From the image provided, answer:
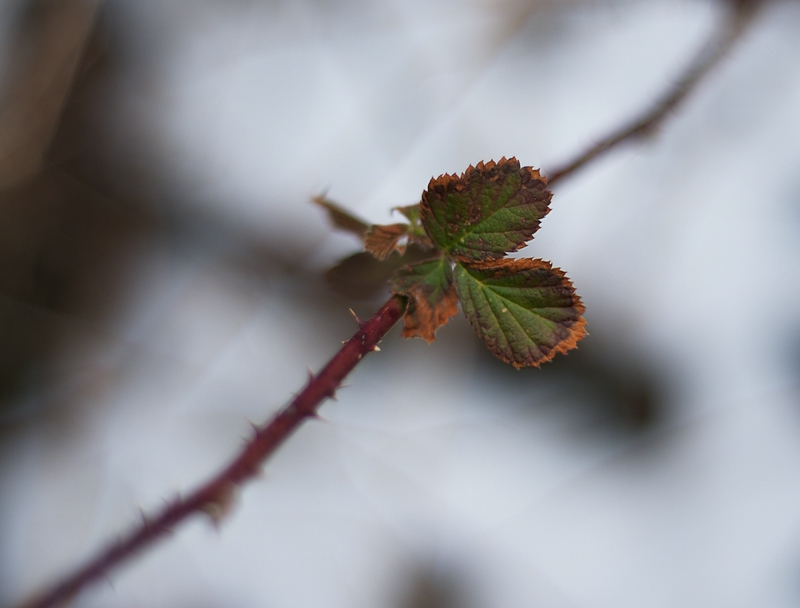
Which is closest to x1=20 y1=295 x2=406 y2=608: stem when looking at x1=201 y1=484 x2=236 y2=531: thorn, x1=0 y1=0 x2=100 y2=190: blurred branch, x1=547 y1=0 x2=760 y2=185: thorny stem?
x1=201 y1=484 x2=236 y2=531: thorn

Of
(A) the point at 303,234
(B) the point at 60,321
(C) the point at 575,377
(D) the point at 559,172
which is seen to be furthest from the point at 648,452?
(B) the point at 60,321

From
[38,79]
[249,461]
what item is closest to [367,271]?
[249,461]

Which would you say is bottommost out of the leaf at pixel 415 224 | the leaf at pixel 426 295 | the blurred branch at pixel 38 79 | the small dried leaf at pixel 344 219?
the leaf at pixel 426 295

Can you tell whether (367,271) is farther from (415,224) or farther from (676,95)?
(676,95)

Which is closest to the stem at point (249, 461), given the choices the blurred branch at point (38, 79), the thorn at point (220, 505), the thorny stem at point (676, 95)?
the thorn at point (220, 505)

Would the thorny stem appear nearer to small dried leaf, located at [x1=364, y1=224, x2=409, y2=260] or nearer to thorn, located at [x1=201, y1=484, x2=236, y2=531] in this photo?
small dried leaf, located at [x1=364, y1=224, x2=409, y2=260]

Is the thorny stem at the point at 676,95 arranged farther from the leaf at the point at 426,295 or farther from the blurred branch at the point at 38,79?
the blurred branch at the point at 38,79
